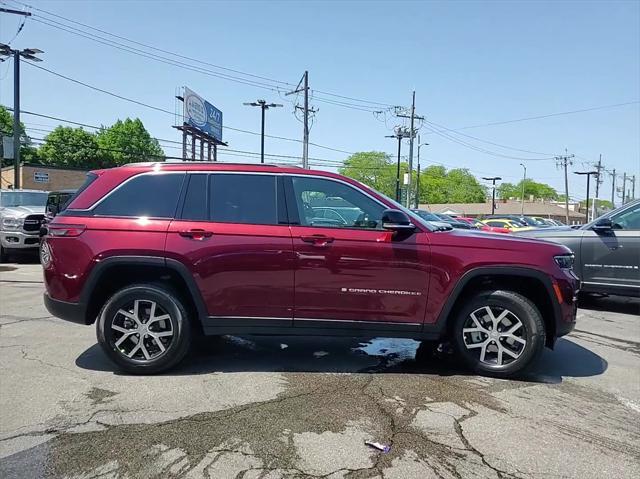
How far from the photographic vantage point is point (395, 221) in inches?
169

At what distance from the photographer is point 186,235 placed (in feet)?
14.4

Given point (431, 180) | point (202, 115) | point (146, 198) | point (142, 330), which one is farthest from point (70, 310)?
point (431, 180)

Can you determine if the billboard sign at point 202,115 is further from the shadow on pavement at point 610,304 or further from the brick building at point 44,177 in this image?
the shadow on pavement at point 610,304

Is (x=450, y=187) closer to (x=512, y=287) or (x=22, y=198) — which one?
(x=22, y=198)

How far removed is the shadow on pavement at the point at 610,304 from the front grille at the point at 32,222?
12835mm

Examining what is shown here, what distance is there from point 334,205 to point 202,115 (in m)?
39.2

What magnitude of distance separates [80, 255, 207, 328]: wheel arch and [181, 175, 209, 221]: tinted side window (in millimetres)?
456

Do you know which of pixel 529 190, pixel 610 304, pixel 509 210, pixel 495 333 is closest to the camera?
pixel 495 333

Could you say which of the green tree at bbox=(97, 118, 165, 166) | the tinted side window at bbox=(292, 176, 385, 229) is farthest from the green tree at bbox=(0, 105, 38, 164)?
the tinted side window at bbox=(292, 176, 385, 229)

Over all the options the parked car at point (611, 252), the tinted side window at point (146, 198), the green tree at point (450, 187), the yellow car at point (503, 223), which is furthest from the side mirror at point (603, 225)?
the green tree at point (450, 187)

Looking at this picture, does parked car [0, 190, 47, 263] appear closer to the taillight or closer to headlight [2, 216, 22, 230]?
headlight [2, 216, 22, 230]

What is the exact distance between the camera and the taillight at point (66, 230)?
14.6 ft

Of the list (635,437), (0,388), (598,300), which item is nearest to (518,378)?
(635,437)

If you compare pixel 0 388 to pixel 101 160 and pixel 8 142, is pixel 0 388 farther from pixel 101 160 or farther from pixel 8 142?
pixel 101 160
